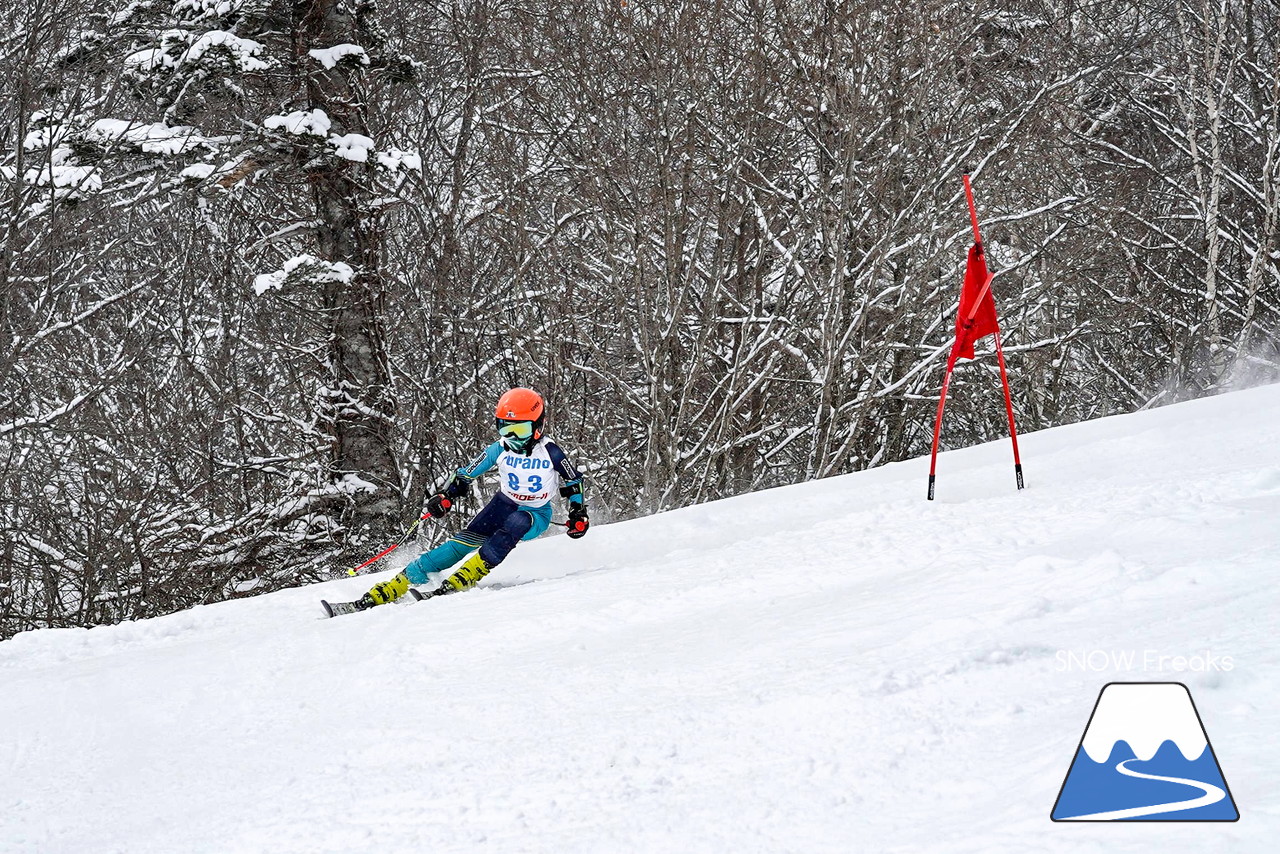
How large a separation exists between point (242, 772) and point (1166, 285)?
14.2 metres

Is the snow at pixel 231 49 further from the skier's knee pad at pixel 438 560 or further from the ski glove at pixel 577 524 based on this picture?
the ski glove at pixel 577 524

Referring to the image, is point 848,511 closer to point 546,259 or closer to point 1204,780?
point 1204,780

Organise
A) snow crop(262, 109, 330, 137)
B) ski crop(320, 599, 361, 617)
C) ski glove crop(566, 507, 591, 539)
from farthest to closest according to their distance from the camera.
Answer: snow crop(262, 109, 330, 137) < ski glove crop(566, 507, 591, 539) < ski crop(320, 599, 361, 617)

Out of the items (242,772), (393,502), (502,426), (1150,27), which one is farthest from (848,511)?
(1150,27)

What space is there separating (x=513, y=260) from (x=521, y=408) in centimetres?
552

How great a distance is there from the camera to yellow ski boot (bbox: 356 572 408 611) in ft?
18.7

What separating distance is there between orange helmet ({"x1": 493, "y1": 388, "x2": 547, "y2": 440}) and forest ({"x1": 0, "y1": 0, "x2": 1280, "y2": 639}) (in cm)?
377

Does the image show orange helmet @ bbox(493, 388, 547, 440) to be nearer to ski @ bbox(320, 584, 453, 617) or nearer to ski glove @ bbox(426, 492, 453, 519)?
ski glove @ bbox(426, 492, 453, 519)

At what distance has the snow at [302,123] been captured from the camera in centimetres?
951

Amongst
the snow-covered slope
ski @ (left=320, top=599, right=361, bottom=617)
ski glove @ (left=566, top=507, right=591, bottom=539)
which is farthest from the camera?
ski glove @ (left=566, top=507, right=591, bottom=539)

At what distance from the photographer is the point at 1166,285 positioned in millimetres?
14312

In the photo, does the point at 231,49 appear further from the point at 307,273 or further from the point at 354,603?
the point at 354,603

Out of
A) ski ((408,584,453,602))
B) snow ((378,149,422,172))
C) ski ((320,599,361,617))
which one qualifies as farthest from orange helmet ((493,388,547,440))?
snow ((378,149,422,172))

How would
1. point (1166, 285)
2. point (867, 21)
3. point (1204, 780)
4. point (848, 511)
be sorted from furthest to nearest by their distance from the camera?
point (1166, 285)
point (867, 21)
point (848, 511)
point (1204, 780)
